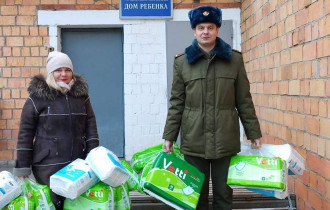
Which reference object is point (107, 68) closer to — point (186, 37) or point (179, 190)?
point (186, 37)

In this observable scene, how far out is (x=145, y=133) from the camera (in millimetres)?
5055

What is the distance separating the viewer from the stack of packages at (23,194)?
2352 mm

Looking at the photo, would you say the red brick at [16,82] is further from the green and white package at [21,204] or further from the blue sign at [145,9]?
the green and white package at [21,204]

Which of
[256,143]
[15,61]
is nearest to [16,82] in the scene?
[15,61]

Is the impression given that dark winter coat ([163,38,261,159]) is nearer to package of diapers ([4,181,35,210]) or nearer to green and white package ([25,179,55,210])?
green and white package ([25,179,55,210])

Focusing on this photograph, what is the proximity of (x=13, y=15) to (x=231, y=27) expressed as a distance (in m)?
2.95

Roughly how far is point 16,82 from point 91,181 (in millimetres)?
2909

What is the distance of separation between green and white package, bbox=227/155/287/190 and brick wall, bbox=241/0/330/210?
52 centimetres

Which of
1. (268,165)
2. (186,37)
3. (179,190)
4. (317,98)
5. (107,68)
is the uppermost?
(186,37)

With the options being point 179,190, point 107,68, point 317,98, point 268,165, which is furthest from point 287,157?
point 107,68

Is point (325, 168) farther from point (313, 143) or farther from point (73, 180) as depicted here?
point (73, 180)

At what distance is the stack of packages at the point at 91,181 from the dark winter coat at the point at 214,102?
21.7 inches

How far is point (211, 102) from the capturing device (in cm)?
250

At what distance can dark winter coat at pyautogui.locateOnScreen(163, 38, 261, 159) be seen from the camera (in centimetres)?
249
